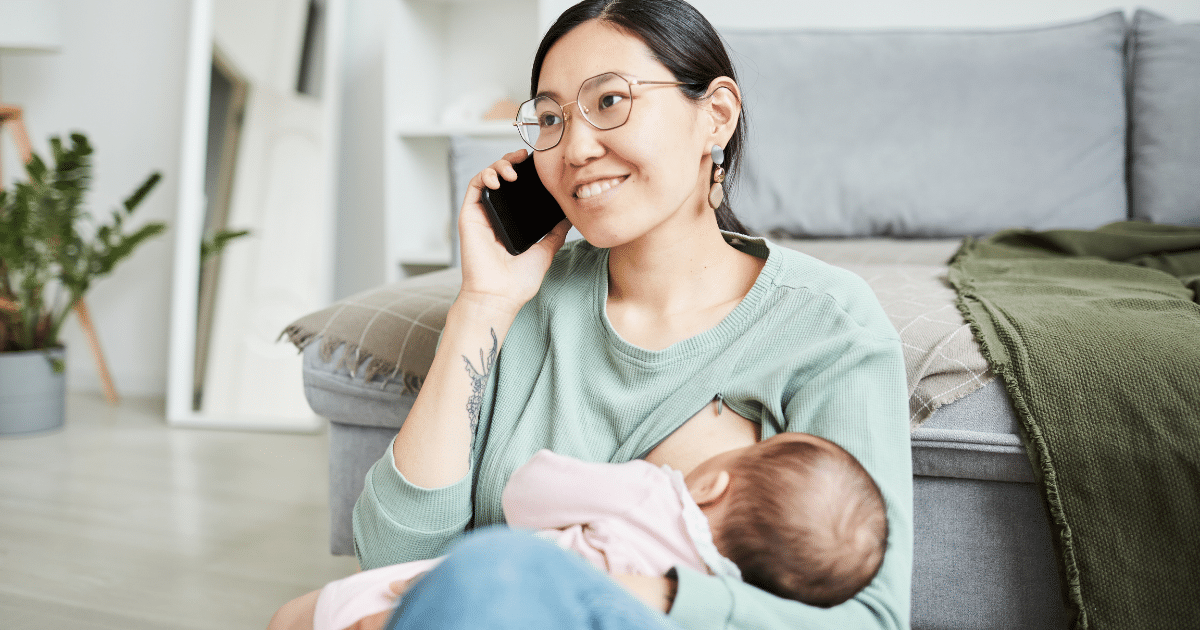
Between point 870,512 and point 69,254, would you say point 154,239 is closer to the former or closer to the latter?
point 69,254

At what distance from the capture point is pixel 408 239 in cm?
294

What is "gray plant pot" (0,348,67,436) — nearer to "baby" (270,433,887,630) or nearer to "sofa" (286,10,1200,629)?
"sofa" (286,10,1200,629)

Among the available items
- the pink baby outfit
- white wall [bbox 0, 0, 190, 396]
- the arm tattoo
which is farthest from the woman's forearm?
white wall [bbox 0, 0, 190, 396]

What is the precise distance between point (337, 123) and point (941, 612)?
2666mm

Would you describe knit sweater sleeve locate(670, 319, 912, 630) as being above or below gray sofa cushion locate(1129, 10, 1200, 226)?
below

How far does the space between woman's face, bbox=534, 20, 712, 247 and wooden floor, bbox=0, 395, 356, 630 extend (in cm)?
105

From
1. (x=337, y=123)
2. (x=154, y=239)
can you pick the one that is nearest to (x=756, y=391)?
(x=337, y=123)

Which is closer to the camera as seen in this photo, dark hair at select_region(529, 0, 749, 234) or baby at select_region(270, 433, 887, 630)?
baby at select_region(270, 433, 887, 630)

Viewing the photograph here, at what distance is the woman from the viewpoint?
0.83m

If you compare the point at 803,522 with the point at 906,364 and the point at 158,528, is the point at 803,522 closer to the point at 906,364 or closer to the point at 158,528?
the point at 906,364

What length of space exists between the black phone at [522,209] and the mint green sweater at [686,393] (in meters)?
0.07

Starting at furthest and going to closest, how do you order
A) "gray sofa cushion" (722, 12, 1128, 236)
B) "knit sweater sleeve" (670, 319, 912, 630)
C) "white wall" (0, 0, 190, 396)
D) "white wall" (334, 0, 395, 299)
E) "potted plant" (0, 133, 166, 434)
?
"white wall" (0, 0, 190, 396), "white wall" (334, 0, 395, 299), "potted plant" (0, 133, 166, 434), "gray sofa cushion" (722, 12, 1128, 236), "knit sweater sleeve" (670, 319, 912, 630)

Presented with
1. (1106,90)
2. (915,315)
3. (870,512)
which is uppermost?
(1106,90)

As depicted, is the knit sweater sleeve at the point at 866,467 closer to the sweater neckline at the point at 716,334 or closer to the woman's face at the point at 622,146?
the sweater neckline at the point at 716,334
